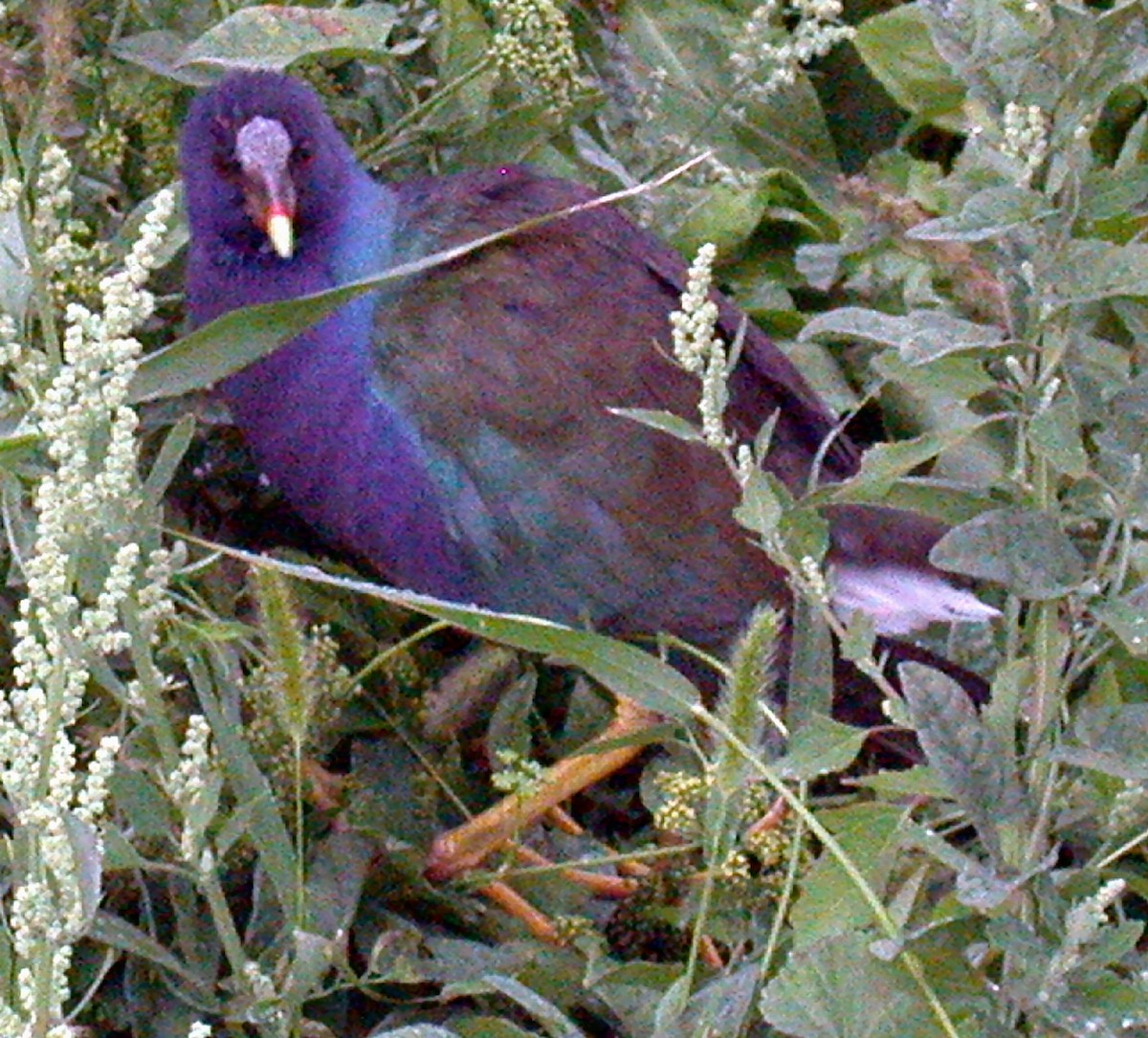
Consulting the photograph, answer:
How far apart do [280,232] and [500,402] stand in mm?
241

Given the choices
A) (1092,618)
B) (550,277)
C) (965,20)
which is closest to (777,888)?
(1092,618)

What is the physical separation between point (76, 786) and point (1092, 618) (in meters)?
0.61

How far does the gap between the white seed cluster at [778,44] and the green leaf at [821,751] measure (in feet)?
2.62

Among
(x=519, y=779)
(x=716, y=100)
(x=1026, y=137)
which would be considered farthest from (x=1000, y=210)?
(x=716, y=100)

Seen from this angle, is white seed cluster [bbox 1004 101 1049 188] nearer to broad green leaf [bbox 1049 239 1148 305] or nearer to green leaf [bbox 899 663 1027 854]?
broad green leaf [bbox 1049 239 1148 305]

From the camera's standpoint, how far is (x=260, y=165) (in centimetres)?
206

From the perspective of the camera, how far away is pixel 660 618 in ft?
6.82

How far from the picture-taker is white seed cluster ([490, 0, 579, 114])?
1966mm

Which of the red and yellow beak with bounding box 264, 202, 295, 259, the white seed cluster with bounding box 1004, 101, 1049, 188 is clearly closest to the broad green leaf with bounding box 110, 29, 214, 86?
→ the red and yellow beak with bounding box 264, 202, 295, 259

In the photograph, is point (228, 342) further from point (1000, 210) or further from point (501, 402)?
point (501, 402)

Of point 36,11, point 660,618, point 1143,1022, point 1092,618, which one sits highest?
point 36,11

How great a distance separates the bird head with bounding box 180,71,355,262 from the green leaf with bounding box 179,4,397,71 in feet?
0.25

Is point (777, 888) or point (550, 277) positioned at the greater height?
point (550, 277)

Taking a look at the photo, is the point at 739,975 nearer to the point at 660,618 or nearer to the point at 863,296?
the point at 660,618
